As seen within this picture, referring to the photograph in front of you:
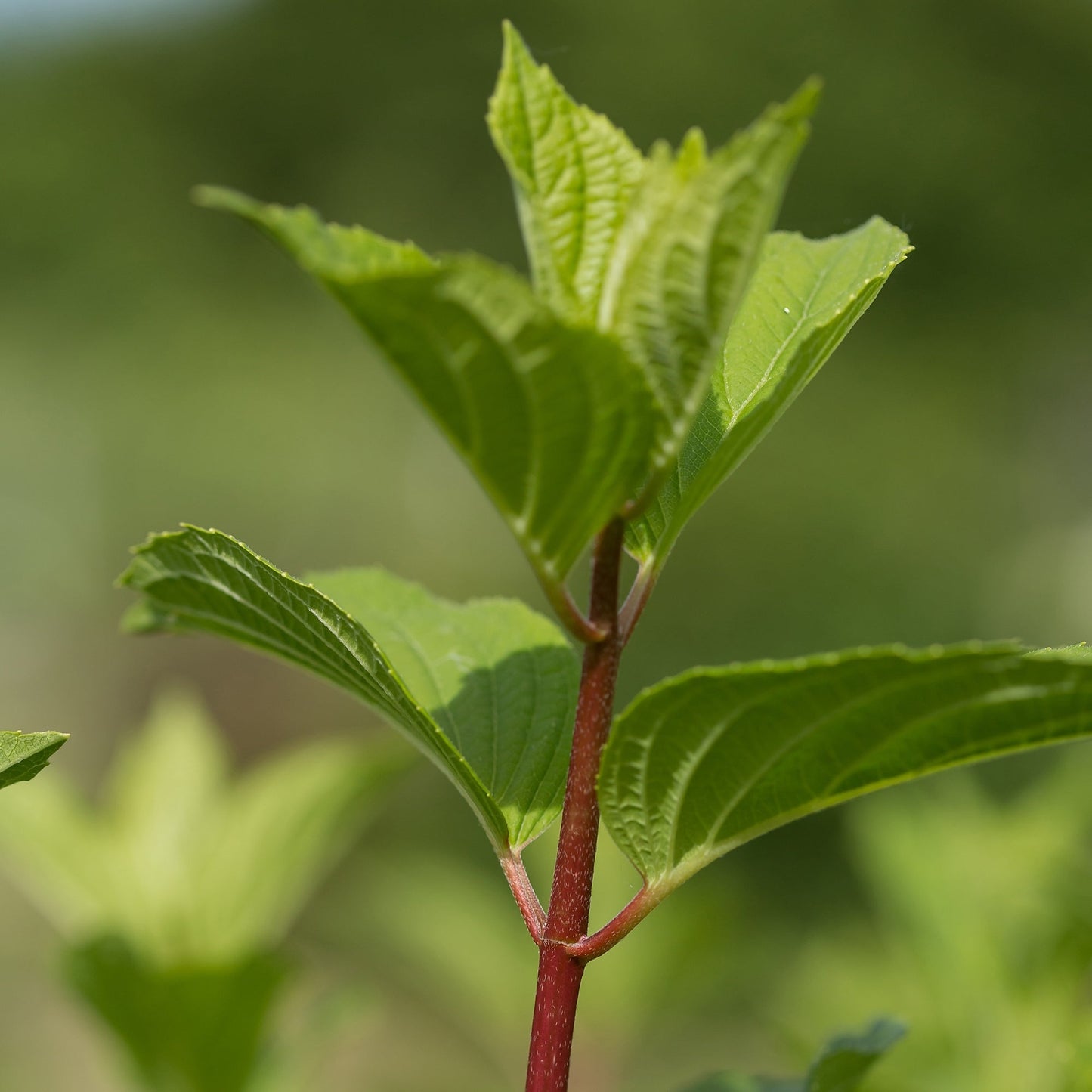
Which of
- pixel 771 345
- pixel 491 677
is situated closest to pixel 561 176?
pixel 771 345

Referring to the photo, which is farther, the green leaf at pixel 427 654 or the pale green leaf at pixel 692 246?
the green leaf at pixel 427 654

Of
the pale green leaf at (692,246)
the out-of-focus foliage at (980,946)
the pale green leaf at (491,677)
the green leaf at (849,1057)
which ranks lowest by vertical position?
the out-of-focus foliage at (980,946)

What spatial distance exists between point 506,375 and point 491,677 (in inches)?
11.6

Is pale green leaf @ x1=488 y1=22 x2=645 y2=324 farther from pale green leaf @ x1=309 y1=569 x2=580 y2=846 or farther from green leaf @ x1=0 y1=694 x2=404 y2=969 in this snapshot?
green leaf @ x1=0 y1=694 x2=404 y2=969

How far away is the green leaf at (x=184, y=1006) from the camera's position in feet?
3.38

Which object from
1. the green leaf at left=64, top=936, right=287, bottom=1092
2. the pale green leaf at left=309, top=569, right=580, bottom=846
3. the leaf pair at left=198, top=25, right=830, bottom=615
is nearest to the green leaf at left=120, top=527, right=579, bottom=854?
the pale green leaf at left=309, top=569, right=580, bottom=846

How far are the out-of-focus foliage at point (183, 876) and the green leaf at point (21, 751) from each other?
59 cm

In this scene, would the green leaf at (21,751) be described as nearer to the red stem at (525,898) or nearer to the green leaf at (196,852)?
the red stem at (525,898)

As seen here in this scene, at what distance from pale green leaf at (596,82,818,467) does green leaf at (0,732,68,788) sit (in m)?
0.28

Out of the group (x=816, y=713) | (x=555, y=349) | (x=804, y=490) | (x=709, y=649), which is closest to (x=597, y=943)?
(x=816, y=713)

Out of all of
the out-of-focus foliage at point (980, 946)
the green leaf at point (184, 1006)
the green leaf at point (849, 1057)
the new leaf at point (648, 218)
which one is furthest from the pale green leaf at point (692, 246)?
the green leaf at point (184, 1006)

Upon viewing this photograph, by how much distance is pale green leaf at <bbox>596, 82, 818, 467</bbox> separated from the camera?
1.37ft

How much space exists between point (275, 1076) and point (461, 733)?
690 mm

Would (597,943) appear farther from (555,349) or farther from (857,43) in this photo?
(857,43)
